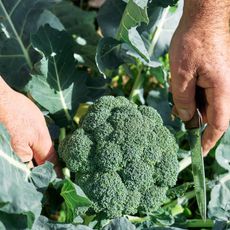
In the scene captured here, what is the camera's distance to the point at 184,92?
1.96 metres

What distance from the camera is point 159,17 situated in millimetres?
2486

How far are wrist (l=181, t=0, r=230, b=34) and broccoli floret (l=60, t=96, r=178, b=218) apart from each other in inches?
17.6

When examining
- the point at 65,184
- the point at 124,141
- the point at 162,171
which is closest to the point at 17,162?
the point at 65,184

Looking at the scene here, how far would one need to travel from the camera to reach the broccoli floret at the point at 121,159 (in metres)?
1.97

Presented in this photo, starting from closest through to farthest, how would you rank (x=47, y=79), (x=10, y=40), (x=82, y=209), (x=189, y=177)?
(x=82, y=209) < (x=47, y=79) < (x=10, y=40) < (x=189, y=177)

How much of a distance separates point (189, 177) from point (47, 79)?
3.05 ft

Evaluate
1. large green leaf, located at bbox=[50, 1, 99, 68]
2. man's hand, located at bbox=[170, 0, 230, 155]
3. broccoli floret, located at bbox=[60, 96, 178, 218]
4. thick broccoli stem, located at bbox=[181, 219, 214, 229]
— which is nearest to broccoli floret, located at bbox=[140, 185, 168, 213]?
broccoli floret, located at bbox=[60, 96, 178, 218]

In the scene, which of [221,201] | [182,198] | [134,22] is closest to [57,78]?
[134,22]

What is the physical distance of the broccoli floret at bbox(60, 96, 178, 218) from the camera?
6.47 ft

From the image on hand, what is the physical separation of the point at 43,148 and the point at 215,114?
0.72m

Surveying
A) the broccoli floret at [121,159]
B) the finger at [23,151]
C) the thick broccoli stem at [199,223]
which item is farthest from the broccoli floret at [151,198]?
the finger at [23,151]

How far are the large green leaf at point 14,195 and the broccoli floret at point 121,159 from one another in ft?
0.81

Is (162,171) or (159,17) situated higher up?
(159,17)

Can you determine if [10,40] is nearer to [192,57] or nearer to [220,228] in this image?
[192,57]
